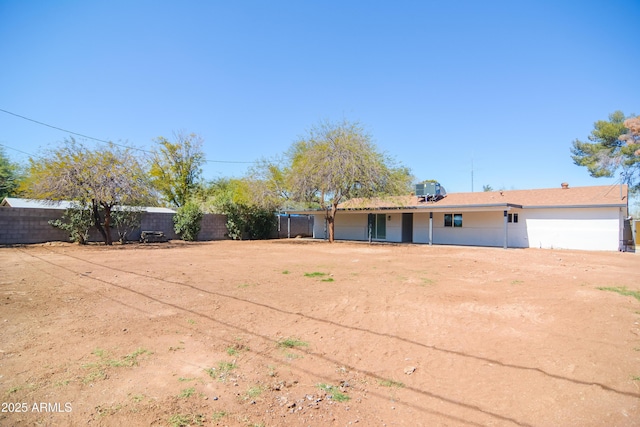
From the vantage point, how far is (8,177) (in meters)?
27.9

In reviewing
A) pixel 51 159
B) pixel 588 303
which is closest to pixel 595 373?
pixel 588 303

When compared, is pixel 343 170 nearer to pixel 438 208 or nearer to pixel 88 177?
pixel 438 208

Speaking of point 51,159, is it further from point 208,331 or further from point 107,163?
point 208,331

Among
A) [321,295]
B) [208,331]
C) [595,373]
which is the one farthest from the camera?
[321,295]

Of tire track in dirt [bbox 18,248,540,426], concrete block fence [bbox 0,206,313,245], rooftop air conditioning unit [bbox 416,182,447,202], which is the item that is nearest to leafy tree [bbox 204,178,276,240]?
concrete block fence [bbox 0,206,313,245]

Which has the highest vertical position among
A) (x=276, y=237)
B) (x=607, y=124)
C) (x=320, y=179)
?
(x=607, y=124)

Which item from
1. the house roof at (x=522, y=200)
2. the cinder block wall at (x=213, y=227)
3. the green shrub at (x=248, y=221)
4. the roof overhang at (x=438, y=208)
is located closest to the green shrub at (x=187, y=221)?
the cinder block wall at (x=213, y=227)

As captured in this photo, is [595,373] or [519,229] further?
[519,229]

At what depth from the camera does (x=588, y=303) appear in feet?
20.3

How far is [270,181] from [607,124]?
24.1 m

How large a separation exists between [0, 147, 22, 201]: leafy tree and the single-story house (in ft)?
78.2

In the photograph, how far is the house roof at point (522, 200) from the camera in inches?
712

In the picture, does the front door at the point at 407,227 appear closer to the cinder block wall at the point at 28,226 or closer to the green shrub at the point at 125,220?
the green shrub at the point at 125,220

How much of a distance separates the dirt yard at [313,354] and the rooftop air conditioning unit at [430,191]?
53.9 ft
